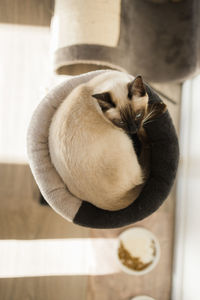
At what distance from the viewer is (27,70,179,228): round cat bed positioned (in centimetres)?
122

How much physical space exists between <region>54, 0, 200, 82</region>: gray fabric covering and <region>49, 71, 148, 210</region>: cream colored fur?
48 centimetres

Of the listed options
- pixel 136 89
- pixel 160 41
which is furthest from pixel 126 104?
pixel 160 41

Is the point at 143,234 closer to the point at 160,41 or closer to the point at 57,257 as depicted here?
the point at 57,257

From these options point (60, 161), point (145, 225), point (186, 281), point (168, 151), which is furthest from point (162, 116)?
point (186, 281)

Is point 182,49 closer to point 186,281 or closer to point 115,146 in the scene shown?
point 115,146

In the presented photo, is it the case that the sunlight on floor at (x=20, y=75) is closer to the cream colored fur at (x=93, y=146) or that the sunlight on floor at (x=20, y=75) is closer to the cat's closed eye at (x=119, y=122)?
the cream colored fur at (x=93, y=146)

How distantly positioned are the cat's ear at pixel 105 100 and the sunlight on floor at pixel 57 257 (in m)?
0.96

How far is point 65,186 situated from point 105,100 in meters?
0.45

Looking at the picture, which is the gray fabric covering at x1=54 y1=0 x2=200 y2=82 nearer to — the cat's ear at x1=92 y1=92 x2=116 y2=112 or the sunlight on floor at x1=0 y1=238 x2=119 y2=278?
the cat's ear at x1=92 y1=92 x2=116 y2=112

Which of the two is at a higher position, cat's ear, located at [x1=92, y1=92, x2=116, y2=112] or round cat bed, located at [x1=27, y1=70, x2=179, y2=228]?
cat's ear, located at [x1=92, y1=92, x2=116, y2=112]

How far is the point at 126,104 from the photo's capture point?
103 cm

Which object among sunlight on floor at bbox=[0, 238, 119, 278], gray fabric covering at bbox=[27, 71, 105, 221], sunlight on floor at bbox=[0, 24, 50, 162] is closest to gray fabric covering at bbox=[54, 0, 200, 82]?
sunlight on floor at bbox=[0, 24, 50, 162]

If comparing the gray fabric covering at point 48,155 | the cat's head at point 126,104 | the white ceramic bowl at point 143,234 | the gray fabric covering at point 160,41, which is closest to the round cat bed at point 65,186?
the gray fabric covering at point 48,155

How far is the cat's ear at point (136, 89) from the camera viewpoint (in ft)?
3.21
